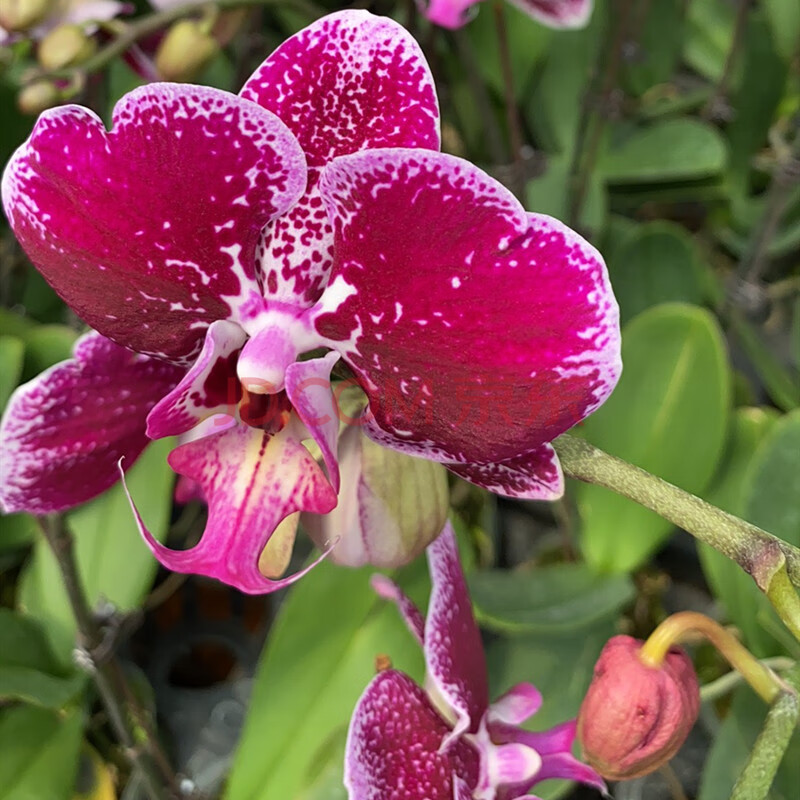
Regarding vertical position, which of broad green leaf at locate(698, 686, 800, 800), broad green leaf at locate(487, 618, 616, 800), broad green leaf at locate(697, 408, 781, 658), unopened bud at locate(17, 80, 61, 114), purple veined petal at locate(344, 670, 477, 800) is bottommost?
broad green leaf at locate(487, 618, 616, 800)

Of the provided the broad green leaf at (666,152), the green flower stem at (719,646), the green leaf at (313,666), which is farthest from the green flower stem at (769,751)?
the broad green leaf at (666,152)

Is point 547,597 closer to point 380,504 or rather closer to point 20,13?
point 380,504

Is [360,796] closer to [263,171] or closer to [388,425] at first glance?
[388,425]

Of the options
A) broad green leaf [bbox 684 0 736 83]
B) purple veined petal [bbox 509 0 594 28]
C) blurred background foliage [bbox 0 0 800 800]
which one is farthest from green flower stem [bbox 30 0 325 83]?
broad green leaf [bbox 684 0 736 83]

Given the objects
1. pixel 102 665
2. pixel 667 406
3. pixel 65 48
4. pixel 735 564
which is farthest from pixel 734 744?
pixel 65 48

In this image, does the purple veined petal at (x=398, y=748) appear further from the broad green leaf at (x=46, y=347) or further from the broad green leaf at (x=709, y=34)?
the broad green leaf at (x=709, y=34)

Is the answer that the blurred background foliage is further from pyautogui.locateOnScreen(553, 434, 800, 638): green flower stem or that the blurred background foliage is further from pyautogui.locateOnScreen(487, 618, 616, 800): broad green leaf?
pyautogui.locateOnScreen(553, 434, 800, 638): green flower stem
